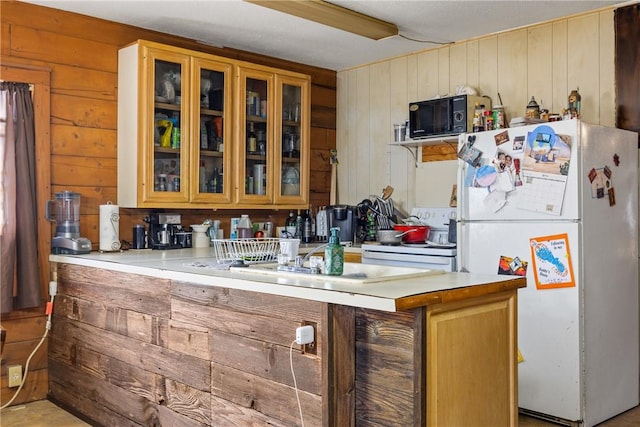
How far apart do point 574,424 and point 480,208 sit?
4.02 ft

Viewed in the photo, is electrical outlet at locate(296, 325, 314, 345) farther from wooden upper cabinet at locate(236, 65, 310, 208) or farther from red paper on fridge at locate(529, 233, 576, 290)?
wooden upper cabinet at locate(236, 65, 310, 208)

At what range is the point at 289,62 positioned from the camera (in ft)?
16.0

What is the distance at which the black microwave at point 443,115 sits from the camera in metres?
3.96

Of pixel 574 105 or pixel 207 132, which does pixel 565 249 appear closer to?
pixel 574 105

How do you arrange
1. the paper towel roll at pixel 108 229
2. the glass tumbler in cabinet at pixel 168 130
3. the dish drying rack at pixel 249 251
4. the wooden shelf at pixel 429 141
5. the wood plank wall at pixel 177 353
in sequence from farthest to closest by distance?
the wooden shelf at pixel 429 141
the glass tumbler in cabinet at pixel 168 130
the paper towel roll at pixel 108 229
the dish drying rack at pixel 249 251
the wood plank wall at pixel 177 353

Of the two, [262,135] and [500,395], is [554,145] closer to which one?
[500,395]

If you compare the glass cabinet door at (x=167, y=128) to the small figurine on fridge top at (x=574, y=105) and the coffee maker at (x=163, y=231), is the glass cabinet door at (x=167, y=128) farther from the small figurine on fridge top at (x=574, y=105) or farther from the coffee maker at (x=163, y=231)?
the small figurine on fridge top at (x=574, y=105)

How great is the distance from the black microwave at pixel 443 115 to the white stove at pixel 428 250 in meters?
0.56

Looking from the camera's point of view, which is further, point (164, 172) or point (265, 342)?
point (164, 172)

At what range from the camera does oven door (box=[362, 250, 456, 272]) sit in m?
3.61

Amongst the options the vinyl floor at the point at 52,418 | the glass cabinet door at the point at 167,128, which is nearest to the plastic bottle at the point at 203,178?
the glass cabinet door at the point at 167,128

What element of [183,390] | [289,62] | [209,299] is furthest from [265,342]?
[289,62]

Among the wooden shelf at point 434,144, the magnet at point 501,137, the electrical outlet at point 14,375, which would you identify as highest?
the wooden shelf at point 434,144

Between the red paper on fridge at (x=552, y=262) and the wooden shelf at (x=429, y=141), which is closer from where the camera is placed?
the red paper on fridge at (x=552, y=262)
